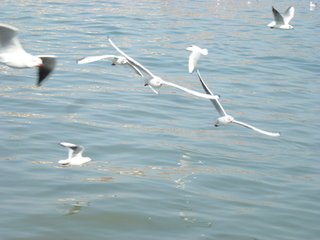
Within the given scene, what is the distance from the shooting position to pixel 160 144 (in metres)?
11.7

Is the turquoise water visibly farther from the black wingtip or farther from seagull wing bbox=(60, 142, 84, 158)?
the black wingtip

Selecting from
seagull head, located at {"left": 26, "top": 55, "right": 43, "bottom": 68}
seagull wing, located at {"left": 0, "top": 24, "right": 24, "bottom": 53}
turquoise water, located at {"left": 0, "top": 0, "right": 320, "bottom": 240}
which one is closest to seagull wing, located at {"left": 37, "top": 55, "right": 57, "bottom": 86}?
seagull head, located at {"left": 26, "top": 55, "right": 43, "bottom": 68}

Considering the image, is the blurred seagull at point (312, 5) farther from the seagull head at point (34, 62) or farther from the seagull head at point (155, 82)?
the seagull head at point (34, 62)

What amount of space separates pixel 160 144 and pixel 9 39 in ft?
10.9

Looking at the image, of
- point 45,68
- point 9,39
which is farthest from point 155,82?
point 9,39

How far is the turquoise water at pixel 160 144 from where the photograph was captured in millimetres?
8984

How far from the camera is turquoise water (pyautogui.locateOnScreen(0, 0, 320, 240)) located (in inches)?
354

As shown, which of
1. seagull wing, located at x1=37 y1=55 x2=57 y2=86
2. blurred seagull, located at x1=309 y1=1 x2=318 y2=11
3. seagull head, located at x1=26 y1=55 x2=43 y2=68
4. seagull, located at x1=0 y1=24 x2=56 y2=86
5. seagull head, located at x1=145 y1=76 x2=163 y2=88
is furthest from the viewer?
blurred seagull, located at x1=309 y1=1 x2=318 y2=11

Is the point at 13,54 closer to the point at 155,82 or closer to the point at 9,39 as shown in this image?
the point at 9,39

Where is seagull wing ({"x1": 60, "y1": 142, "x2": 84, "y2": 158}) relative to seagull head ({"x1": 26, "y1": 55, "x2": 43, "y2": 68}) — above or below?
below

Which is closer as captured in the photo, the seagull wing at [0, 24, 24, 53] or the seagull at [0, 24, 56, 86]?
the seagull wing at [0, 24, 24, 53]

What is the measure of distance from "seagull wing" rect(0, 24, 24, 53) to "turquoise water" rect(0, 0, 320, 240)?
64.8 inches

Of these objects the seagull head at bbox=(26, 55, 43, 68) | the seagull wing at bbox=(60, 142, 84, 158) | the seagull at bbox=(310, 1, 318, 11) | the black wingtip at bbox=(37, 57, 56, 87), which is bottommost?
the seagull at bbox=(310, 1, 318, 11)

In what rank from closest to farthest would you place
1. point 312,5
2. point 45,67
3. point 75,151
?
1. point 75,151
2. point 45,67
3. point 312,5
